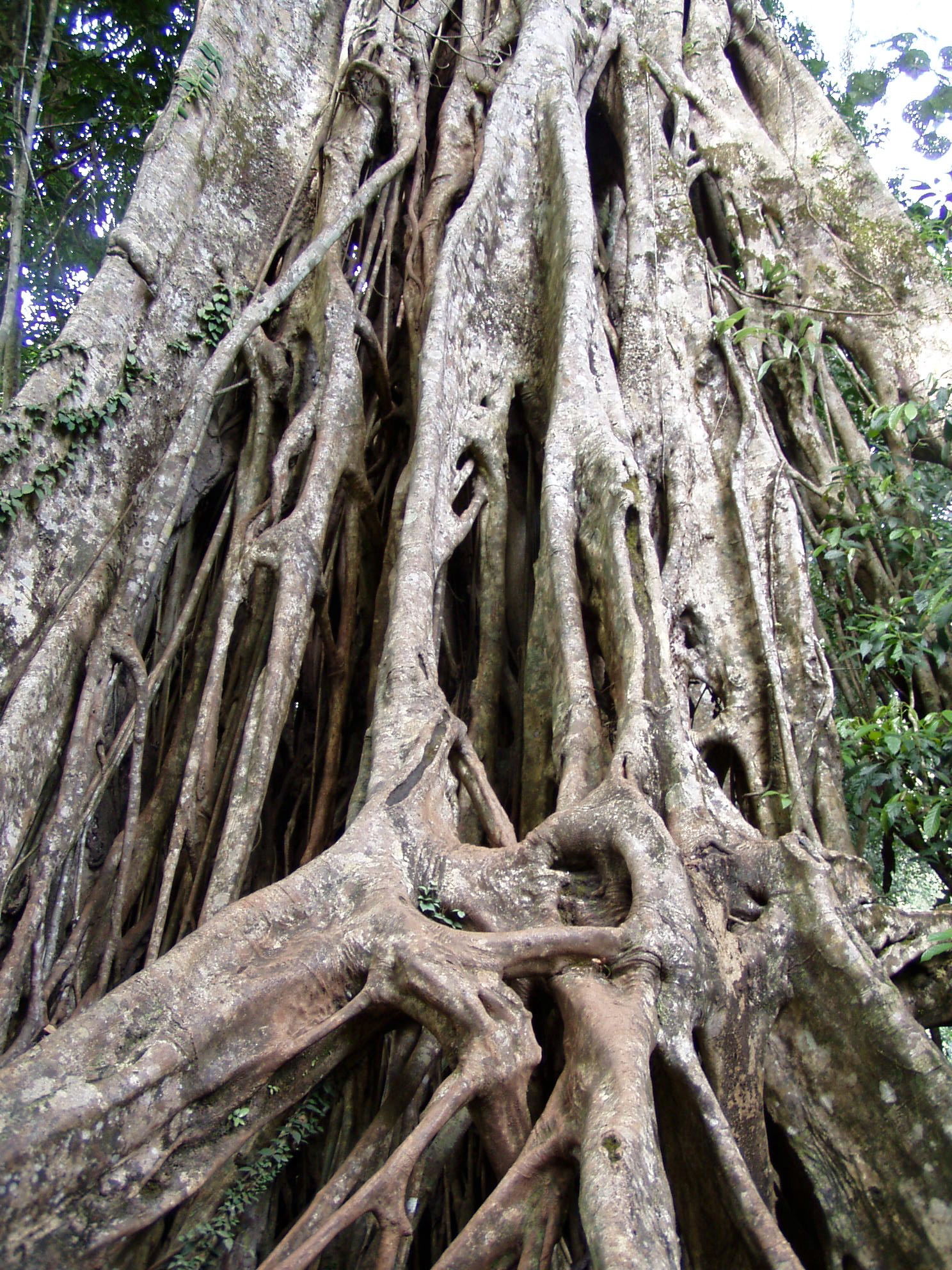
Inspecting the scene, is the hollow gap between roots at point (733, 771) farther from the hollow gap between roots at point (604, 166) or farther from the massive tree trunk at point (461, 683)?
the hollow gap between roots at point (604, 166)

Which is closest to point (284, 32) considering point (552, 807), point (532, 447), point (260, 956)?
point (532, 447)

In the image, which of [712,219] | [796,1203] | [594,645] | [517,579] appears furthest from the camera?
[712,219]

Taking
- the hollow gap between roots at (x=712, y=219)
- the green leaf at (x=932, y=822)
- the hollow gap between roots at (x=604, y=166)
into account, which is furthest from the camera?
the hollow gap between roots at (x=604, y=166)

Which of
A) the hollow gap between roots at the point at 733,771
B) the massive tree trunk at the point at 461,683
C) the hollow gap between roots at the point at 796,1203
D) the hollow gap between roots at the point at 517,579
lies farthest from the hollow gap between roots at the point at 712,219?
the hollow gap between roots at the point at 796,1203

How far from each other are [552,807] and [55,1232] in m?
1.60

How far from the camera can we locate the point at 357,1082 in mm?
2260

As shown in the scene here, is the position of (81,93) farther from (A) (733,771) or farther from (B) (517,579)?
(A) (733,771)

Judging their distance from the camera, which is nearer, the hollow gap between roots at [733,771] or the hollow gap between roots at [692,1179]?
the hollow gap between roots at [692,1179]

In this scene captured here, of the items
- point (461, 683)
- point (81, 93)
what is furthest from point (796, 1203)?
point (81, 93)

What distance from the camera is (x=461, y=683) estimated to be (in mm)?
3436

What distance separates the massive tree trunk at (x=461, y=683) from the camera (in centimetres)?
175

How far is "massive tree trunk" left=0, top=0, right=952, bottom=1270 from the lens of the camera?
5.73 ft

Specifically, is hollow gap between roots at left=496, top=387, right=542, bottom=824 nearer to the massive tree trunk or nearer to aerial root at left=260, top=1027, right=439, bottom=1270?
the massive tree trunk

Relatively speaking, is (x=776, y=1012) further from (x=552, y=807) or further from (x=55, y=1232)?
(x=55, y=1232)
